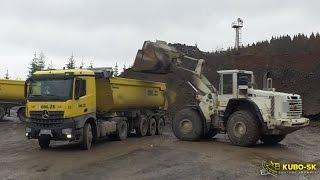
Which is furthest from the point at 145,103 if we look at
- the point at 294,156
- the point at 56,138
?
the point at 294,156

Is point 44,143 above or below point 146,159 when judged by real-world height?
above

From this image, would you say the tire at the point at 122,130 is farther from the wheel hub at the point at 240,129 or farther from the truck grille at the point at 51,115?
the wheel hub at the point at 240,129

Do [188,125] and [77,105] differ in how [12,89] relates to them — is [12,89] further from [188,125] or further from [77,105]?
[77,105]

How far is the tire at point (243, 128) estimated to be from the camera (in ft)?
59.9

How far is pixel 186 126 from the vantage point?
2062cm

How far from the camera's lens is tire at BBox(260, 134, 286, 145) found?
20.0 metres

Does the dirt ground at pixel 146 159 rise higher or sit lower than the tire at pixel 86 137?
lower

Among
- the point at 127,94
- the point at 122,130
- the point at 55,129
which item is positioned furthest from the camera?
the point at 122,130

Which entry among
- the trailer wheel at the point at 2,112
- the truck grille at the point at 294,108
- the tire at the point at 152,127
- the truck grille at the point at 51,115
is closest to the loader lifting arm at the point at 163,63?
the truck grille at the point at 294,108

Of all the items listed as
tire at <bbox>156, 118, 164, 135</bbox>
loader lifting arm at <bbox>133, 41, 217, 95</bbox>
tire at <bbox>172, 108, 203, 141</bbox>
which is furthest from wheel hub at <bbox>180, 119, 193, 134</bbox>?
tire at <bbox>156, 118, 164, 135</bbox>

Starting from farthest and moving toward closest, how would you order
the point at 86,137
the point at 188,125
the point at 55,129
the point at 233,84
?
1. the point at 188,125
2. the point at 233,84
3. the point at 86,137
4. the point at 55,129

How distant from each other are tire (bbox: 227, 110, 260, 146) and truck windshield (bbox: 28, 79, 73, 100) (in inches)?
242

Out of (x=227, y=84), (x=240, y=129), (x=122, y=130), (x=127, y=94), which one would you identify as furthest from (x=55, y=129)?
(x=227, y=84)

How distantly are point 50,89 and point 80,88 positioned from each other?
104 centimetres
